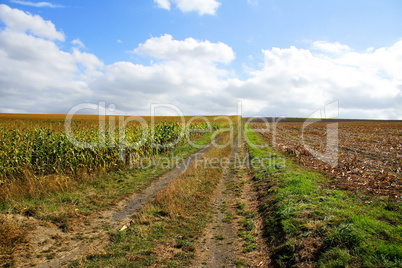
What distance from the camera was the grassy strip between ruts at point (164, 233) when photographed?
16.7 ft

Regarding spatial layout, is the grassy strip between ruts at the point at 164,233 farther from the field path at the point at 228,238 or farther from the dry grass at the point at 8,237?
the dry grass at the point at 8,237

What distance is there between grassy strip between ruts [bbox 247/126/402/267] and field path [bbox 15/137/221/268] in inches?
170

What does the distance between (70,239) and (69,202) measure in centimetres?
282

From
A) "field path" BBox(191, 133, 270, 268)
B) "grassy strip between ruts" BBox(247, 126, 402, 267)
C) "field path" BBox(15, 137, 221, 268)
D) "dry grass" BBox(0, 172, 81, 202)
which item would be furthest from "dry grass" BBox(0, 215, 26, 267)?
"grassy strip between ruts" BBox(247, 126, 402, 267)

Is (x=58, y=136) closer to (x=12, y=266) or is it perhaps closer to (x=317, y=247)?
(x=12, y=266)

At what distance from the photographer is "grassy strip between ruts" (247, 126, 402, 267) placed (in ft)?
15.1

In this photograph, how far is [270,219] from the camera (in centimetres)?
698

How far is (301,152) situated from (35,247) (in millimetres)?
17173

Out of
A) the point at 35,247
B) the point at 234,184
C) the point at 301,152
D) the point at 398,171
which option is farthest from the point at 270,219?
the point at 301,152

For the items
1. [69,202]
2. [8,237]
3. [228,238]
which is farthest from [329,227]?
[69,202]

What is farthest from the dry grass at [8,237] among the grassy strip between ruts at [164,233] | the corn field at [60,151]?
the corn field at [60,151]

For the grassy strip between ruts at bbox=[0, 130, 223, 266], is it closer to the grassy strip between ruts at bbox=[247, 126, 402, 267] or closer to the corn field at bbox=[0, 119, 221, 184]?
the corn field at bbox=[0, 119, 221, 184]

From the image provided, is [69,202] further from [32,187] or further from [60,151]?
[60,151]

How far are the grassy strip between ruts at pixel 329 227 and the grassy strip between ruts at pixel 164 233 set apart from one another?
6.81 ft
